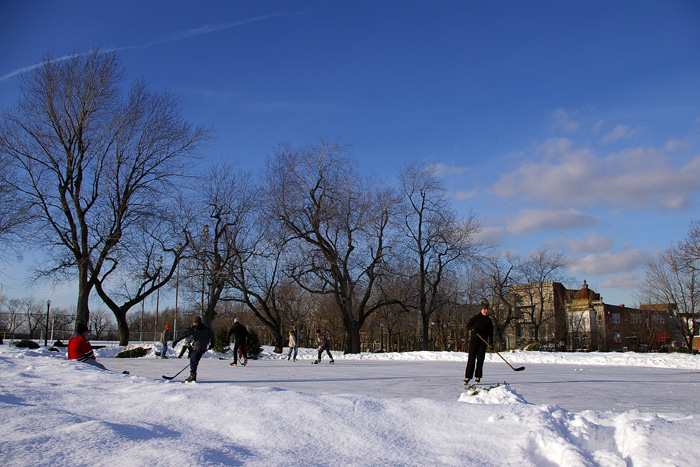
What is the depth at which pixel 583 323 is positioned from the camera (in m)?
67.4

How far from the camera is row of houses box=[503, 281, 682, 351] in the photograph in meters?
42.0

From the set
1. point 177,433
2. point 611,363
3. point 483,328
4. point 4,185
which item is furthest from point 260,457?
point 4,185

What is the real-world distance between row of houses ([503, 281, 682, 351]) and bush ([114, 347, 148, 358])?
25.0 meters

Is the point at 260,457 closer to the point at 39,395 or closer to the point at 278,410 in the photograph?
the point at 278,410

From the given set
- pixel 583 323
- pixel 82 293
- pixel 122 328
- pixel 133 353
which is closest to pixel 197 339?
pixel 133 353

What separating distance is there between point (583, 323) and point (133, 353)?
58080mm

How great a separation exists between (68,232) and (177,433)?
28655 millimetres

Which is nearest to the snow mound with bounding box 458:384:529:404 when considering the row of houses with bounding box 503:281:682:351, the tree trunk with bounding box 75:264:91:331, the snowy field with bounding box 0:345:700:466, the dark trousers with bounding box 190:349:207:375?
the snowy field with bounding box 0:345:700:466

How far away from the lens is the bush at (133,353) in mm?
26417

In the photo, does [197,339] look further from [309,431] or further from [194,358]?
[309,431]

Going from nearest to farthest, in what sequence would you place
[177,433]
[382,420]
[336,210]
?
[177,433] < [382,420] < [336,210]

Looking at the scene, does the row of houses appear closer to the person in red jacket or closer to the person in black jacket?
the person in black jacket

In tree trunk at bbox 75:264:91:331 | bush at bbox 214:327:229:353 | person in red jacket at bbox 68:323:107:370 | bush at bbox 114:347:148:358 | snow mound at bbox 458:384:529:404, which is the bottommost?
bush at bbox 114:347:148:358

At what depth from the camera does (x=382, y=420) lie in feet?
17.2
